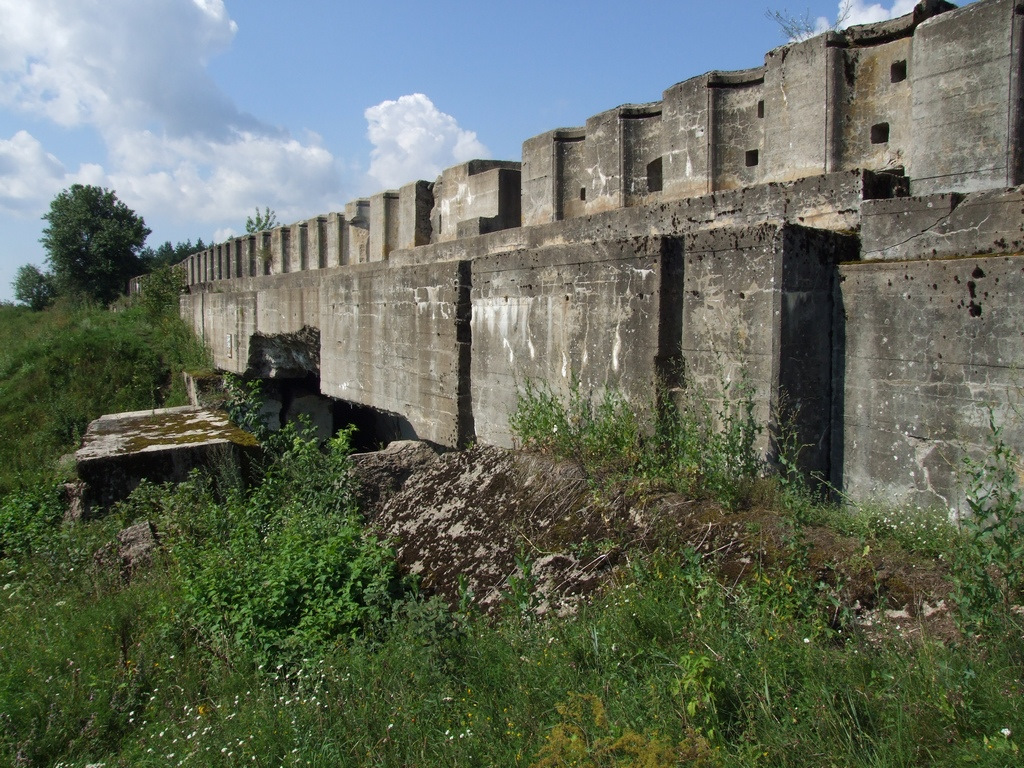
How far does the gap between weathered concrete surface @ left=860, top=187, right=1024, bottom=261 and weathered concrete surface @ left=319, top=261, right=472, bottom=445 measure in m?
3.26

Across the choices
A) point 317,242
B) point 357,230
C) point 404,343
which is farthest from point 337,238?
point 404,343

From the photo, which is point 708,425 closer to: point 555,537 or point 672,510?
point 672,510

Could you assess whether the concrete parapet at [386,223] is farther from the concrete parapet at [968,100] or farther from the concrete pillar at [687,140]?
the concrete parapet at [968,100]

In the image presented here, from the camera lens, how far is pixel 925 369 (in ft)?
12.3

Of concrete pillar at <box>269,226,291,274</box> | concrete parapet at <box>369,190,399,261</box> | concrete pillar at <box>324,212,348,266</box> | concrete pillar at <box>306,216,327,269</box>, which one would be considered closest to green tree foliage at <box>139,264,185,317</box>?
concrete pillar at <box>269,226,291,274</box>

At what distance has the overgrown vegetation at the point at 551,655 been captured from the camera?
87.0 inches

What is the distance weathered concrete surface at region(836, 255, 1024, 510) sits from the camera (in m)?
3.47

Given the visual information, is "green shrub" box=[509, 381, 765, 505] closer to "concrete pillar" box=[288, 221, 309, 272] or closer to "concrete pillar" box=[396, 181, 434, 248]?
"concrete pillar" box=[396, 181, 434, 248]

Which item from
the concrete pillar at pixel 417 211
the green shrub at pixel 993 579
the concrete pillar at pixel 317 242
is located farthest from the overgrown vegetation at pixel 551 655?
the concrete pillar at pixel 317 242

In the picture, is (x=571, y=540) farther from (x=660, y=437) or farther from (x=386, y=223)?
(x=386, y=223)

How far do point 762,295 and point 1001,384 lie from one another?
1.16 metres

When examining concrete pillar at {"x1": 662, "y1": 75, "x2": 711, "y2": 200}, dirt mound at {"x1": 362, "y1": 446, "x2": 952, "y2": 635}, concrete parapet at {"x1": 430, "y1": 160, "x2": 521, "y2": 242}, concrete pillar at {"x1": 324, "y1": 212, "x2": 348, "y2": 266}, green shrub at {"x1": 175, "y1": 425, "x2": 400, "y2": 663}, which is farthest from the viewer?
concrete pillar at {"x1": 324, "y1": 212, "x2": 348, "y2": 266}

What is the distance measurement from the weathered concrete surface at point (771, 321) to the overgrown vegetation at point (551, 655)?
19 centimetres

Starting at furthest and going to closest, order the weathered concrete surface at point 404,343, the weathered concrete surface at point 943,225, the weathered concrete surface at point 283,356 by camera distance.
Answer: the weathered concrete surface at point 283,356, the weathered concrete surface at point 404,343, the weathered concrete surface at point 943,225
